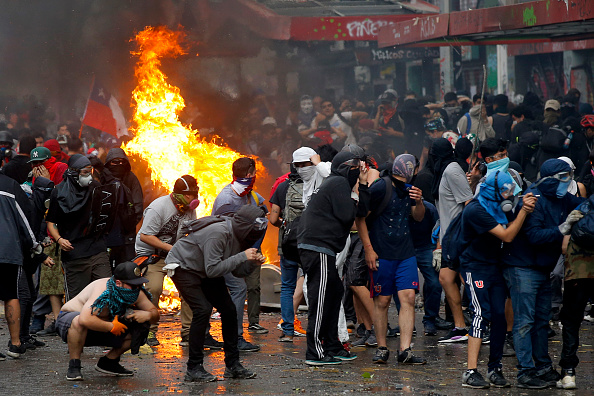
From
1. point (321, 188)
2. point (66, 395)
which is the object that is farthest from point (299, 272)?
point (66, 395)

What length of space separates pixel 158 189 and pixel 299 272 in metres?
3.51

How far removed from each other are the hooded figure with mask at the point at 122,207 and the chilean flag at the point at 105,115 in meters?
5.55

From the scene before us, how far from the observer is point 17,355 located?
7.70 meters

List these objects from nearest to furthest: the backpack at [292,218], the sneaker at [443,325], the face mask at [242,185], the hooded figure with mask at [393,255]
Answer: the hooded figure with mask at [393,255], the backpack at [292,218], the face mask at [242,185], the sneaker at [443,325]

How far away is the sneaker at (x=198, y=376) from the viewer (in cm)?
655

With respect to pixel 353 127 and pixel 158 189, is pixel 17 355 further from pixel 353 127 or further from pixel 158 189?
pixel 353 127

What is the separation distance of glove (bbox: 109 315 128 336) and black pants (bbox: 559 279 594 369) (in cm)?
337

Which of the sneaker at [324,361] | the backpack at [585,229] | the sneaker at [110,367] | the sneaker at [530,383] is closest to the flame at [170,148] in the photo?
the sneaker at [324,361]

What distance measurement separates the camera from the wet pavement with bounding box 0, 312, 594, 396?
248 inches

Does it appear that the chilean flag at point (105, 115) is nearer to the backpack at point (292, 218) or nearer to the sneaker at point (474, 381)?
the backpack at point (292, 218)

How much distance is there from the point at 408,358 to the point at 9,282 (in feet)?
12.0

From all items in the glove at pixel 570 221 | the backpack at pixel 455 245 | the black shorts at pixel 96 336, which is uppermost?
the glove at pixel 570 221

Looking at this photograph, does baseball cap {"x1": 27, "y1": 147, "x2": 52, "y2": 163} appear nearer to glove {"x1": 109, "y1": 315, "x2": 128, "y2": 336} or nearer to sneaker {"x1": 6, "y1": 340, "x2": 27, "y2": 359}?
sneaker {"x1": 6, "y1": 340, "x2": 27, "y2": 359}

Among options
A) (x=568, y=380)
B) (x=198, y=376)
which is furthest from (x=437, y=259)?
(x=198, y=376)
